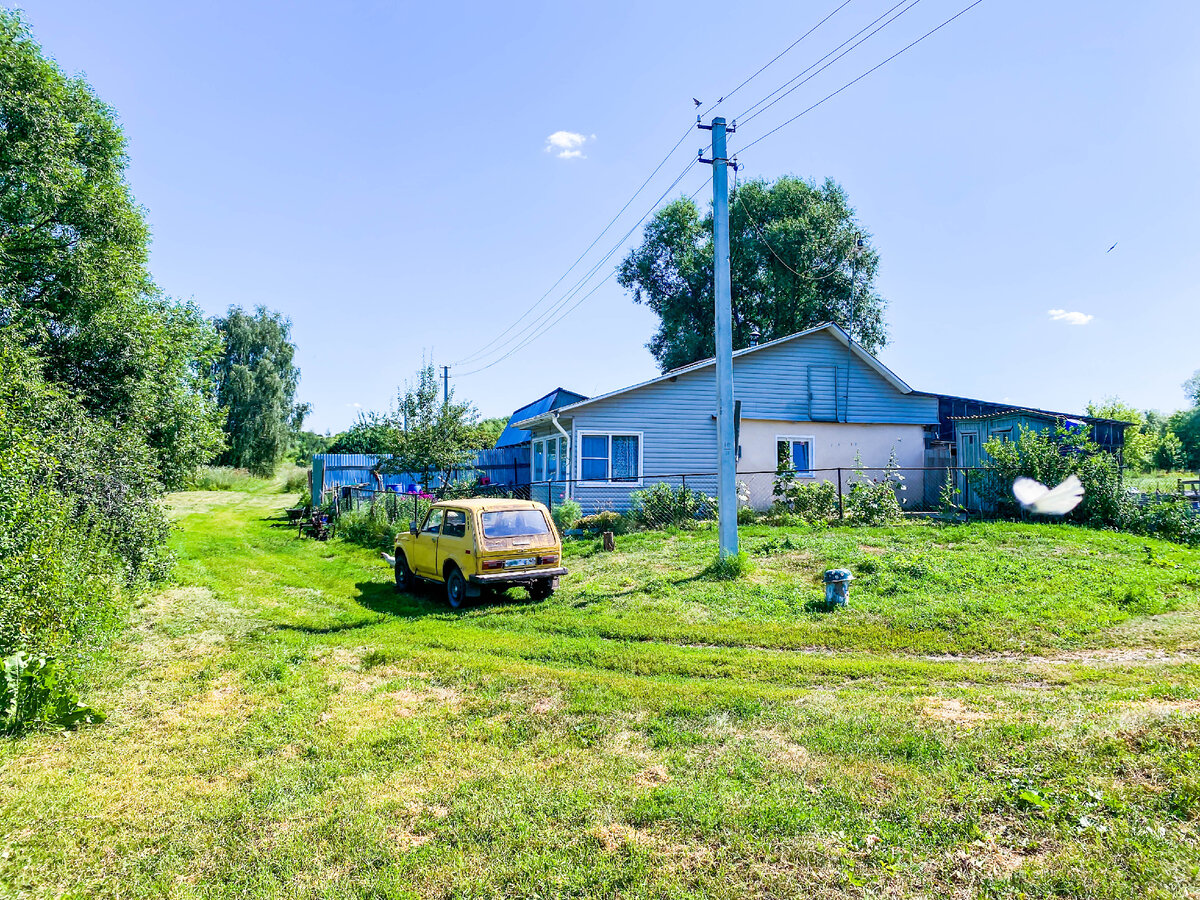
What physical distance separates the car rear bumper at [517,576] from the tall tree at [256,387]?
4226 cm

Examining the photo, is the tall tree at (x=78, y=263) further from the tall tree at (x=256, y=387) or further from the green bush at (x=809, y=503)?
the tall tree at (x=256, y=387)

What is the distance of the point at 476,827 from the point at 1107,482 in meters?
16.7

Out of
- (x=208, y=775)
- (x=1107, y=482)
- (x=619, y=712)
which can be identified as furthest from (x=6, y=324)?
(x=1107, y=482)

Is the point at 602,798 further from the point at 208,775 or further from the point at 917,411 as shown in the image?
the point at 917,411

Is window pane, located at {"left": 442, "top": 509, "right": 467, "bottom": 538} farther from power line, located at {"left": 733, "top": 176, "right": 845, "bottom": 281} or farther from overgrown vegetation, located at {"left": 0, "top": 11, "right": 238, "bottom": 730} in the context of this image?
power line, located at {"left": 733, "top": 176, "right": 845, "bottom": 281}

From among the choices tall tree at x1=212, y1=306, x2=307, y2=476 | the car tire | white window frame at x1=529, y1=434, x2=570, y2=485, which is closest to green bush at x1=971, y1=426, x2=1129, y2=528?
white window frame at x1=529, y1=434, x2=570, y2=485

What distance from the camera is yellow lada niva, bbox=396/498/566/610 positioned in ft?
36.1

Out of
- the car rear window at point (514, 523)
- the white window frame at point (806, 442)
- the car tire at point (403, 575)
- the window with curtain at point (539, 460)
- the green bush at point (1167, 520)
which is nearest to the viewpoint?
the car rear window at point (514, 523)

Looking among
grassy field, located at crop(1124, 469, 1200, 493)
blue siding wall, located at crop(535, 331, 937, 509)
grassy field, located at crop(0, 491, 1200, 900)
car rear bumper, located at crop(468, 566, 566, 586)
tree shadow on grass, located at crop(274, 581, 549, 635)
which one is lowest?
tree shadow on grass, located at crop(274, 581, 549, 635)

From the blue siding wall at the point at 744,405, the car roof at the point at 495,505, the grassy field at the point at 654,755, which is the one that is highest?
the blue siding wall at the point at 744,405

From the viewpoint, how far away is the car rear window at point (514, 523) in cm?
1135

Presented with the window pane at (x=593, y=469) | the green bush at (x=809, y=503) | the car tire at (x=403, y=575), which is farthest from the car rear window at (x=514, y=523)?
the green bush at (x=809, y=503)

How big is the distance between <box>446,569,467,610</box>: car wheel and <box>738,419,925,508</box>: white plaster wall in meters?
10.9

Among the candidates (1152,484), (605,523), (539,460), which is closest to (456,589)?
(605,523)
